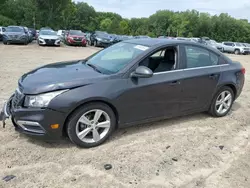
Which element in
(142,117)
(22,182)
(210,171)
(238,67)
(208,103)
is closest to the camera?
(22,182)

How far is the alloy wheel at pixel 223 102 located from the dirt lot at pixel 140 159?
0.56m

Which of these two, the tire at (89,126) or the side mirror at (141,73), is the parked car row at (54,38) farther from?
the tire at (89,126)

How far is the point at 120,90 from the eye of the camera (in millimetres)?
3586

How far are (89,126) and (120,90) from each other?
65cm

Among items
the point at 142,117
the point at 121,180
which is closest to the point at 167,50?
the point at 142,117

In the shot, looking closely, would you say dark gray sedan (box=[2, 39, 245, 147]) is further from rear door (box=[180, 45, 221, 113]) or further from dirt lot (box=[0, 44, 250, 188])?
dirt lot (box=[0, 44, 250, 188])

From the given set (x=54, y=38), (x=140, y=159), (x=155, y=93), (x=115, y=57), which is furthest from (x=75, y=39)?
(x=140, y=159)

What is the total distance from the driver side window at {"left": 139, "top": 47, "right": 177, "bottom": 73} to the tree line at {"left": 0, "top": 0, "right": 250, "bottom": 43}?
4922cm

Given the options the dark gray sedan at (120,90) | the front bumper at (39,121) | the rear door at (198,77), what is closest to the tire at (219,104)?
the dark gray sedan at (120,90)

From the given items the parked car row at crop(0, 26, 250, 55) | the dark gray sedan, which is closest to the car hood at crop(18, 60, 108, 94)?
the dark gray sedan

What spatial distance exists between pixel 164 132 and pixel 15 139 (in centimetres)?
224

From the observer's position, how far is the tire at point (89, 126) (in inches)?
133

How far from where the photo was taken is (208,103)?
4676mm

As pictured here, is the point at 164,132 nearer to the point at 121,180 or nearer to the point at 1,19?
the point at 121,180
